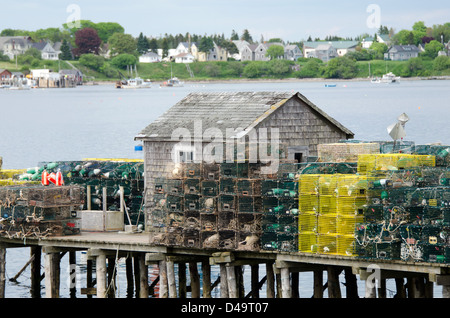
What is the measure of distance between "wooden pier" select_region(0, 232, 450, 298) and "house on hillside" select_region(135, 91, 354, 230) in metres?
2.17

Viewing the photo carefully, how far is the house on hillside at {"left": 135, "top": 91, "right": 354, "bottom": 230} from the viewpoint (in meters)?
29.1

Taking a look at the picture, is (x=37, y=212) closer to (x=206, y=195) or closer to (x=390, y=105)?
(x=206, y=195)

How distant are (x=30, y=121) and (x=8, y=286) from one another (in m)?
93.1

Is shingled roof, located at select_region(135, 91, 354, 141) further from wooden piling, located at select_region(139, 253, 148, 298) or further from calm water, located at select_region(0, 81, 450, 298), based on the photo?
calm water, located at select_region(0, 81, 450, 298)

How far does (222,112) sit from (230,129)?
1.20 metres

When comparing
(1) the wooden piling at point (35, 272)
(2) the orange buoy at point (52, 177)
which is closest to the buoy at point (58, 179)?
(2) the orange buoy at point (52, 177)

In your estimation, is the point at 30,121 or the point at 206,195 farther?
the point at 30,121

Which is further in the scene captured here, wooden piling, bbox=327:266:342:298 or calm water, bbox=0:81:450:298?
calm water, bbox=0:81:450:298

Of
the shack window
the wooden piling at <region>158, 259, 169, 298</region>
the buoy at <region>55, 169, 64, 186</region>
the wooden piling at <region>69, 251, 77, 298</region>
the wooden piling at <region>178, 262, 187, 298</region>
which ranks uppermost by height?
the shack window

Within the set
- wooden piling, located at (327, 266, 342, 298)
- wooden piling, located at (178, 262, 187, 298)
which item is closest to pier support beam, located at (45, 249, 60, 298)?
wooden piling, located at (178, 262, 187, 298)

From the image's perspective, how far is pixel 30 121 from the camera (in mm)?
127375

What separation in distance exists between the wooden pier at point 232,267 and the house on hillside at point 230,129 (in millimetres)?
2171

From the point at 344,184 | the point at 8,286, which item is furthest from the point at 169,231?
the point at 8,286

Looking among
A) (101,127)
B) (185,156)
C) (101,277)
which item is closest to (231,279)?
(101,277)
